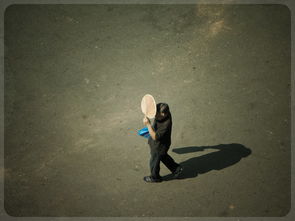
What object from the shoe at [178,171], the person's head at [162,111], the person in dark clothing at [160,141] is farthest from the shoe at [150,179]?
the person's head at [162,111]

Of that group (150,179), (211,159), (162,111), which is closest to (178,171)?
(150,179)

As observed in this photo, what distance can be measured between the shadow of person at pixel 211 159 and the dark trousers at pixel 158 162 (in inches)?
11.8

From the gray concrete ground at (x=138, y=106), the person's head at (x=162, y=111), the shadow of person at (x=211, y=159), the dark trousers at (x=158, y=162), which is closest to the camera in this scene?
the person's head at (x=162, y=111)

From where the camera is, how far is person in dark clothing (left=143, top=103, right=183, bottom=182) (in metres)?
4.85

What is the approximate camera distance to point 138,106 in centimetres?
666

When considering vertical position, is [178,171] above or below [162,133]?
below

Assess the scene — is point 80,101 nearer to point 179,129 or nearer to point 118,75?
point 118,75

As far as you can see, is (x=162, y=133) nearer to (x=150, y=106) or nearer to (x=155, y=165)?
(x=150, y=106)

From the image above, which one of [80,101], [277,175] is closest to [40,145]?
[80,101]

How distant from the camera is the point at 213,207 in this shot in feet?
17.5

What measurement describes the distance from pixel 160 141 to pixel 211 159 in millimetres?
1456

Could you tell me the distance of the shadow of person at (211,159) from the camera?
578 cm

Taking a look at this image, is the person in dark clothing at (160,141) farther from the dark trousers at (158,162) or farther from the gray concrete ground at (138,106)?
the gray concrete ground at (138,106)

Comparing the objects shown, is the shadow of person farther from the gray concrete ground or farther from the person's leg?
the person's leg
